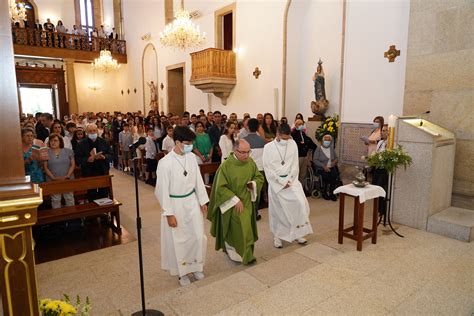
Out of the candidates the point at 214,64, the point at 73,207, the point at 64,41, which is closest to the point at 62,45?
the point at 64,41

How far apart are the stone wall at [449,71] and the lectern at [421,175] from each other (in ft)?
1.33

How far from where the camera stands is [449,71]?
223 inches

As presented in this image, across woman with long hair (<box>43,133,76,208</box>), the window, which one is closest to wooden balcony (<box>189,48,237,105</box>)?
woman with long hair (<box>43,133,76,208</box>)

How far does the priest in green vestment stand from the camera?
4.20 m

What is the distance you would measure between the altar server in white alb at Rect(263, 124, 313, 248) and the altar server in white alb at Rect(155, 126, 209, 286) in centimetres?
135

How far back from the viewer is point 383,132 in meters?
6.43

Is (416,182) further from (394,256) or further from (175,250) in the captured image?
(175,250)

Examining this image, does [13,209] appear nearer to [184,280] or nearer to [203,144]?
[184,280]

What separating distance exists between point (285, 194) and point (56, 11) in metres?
20.7

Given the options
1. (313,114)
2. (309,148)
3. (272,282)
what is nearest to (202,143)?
(309,148)

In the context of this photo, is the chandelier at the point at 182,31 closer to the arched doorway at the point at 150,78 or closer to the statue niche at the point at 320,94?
the statue niche at the point at 320,94

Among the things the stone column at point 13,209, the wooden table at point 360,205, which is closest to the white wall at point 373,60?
the wooden table at point 360,205

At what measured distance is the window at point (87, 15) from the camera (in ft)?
68.0

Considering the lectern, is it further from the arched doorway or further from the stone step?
the arched doorway
